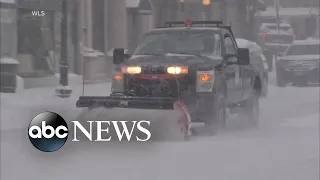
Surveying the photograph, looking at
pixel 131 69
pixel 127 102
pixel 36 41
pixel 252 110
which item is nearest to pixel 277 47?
pixel 36 41

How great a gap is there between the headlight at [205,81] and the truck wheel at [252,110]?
2.86 metres

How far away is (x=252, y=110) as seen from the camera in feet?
38.8

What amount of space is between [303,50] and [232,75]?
536 inches

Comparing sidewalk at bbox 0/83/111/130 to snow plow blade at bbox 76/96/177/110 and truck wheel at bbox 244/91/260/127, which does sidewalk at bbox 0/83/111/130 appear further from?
truck wheel at bbox 244/91/260/127

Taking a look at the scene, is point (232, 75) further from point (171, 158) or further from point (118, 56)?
point (171, 158)

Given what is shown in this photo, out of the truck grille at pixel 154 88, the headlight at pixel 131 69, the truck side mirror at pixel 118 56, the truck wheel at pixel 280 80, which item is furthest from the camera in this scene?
the truck wheel at pixel 280 80

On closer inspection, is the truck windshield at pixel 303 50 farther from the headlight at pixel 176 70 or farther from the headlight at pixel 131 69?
the headlight at pixel 176 70

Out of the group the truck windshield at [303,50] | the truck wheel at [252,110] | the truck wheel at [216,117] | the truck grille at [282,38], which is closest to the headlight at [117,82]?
the truck wheel at [216,117]

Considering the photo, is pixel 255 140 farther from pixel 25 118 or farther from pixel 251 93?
pixel 25 118

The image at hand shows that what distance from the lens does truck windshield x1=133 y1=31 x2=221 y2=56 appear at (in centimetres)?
940

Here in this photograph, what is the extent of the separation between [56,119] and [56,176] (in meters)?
2.20

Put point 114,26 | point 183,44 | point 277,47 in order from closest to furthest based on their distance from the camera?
point 183,44, point 114,26, point 277,47

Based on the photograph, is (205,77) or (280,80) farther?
(280,80)

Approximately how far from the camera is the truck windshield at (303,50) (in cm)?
2272
